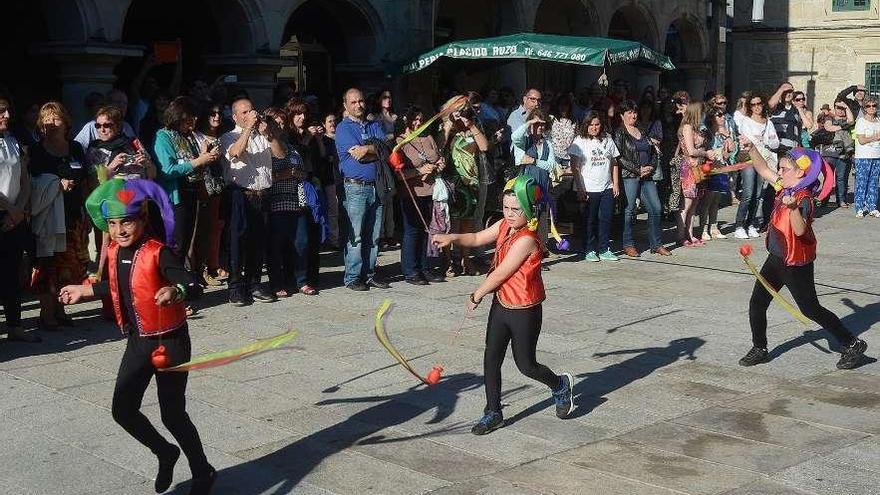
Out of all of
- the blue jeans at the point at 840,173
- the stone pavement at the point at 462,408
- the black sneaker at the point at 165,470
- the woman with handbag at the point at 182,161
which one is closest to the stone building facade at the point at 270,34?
the woman with handbag at the point at 182,161

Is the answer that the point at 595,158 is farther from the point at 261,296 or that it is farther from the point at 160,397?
the point at 160,397

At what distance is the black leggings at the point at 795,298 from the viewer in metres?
8.39

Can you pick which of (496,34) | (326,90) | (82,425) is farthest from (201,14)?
(82,425)

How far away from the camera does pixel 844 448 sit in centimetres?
657

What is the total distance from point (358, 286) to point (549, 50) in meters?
5.02

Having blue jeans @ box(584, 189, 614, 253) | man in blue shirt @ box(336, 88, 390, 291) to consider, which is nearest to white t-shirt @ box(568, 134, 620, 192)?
blue jeans @ box(584, 189, 614, 253)

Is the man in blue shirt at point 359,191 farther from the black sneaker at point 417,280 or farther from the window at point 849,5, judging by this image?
the window at point 849,5

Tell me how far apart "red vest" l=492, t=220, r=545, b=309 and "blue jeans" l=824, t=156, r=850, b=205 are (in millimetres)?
13273

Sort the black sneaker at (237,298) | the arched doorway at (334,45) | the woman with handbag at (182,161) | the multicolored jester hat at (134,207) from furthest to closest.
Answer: the arched doorway at (334,45) < the black sneaker at (237,298) < the woman with handbag at (182,161) < the multicolored jester hat at (134,207)

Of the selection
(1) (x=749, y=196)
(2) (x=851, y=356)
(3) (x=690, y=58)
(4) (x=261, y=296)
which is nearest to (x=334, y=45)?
(1) (x=749, y=196)

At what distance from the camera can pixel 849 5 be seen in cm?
3155

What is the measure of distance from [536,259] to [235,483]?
6.92ft

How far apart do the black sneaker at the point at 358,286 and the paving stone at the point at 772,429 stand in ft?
14.9

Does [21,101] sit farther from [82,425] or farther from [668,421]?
[668,421]
